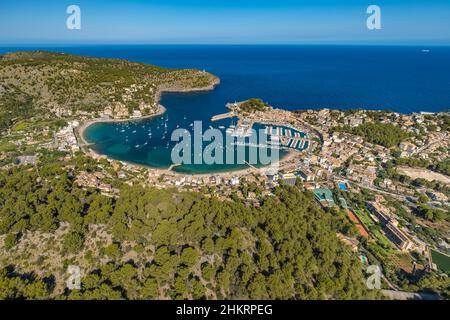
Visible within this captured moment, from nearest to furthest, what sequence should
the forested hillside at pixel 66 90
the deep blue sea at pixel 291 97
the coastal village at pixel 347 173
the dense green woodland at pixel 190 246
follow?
the dense green woodland at pixel 190 246
the coastal village at pixel 347 173
the deep blue sea at pixel 291 97
the forested hillside at pixel 66 90

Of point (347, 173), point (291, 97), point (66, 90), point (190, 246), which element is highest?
point (66, 90)

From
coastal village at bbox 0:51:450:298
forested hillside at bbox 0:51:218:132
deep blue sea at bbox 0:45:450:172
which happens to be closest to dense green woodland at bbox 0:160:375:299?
coastal village at bbox 0:51:450:298

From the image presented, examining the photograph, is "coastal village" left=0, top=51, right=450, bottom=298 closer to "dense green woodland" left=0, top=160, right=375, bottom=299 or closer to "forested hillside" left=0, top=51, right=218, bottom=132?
"forested hillside" left=0, top=51, right=218, bottom=132

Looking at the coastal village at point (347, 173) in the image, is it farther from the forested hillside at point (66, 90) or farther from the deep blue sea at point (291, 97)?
the deep blue sea at point (291, 97)

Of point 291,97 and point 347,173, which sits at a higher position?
point 291,97

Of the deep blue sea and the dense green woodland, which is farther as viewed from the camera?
the deep blue sea

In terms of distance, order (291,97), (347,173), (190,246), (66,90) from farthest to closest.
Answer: (291,97)
(66,90)
(347,173)
(190,246)

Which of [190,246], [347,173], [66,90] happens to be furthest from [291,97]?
[190,246]

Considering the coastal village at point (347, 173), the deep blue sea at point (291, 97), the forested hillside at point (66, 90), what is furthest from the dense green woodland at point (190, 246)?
the forested hillside at point (66, 90)

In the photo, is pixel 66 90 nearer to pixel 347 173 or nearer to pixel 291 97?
pixel 291 97
